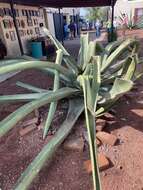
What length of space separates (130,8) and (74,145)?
20816 millimetres

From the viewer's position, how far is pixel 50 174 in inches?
71.0

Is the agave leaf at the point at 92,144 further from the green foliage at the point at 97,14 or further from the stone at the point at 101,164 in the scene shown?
the green foliage at the point at 97,14

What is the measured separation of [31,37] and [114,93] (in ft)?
24.3

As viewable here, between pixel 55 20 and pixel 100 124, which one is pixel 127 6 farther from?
pixel 100 124

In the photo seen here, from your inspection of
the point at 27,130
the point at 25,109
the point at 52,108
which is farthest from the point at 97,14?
the point at 25,109

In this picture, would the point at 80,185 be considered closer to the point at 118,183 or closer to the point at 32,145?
the point at 118,183

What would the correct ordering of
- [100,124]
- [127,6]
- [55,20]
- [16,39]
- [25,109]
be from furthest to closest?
1. [127,6]
2. [55,20]
3. [16,39]
4. [100,124]
5. [25,109]

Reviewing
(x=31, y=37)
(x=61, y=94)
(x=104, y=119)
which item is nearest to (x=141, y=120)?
(x=104, y=119)

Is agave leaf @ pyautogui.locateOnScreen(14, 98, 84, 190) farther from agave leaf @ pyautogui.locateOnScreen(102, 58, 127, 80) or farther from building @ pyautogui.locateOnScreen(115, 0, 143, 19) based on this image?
building @ pyautogui.locateOnScreen(115, 0, 143, 19)

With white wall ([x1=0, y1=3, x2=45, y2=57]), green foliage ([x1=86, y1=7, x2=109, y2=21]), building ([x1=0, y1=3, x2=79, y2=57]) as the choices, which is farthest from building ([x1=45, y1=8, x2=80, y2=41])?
green foliage ([x1=86, y1=7, x2=109, y2=21])

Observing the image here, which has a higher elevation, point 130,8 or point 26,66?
point 130,8

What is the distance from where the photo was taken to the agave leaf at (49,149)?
1326mm

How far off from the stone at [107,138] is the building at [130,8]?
18827mm

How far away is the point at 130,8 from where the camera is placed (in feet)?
67.6
